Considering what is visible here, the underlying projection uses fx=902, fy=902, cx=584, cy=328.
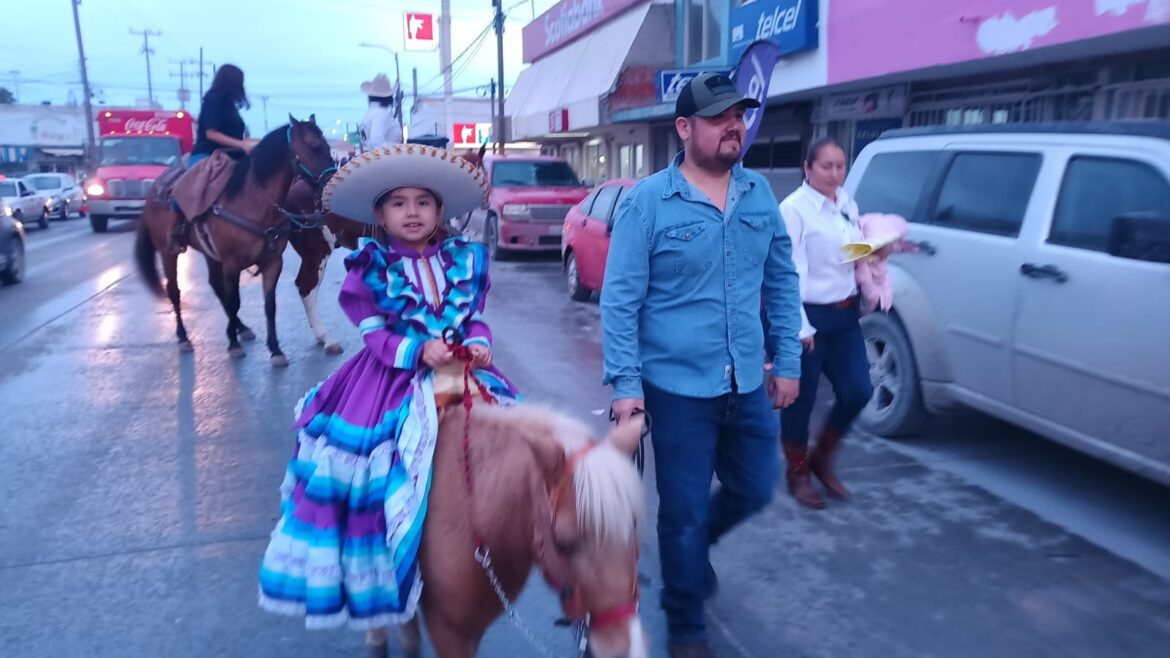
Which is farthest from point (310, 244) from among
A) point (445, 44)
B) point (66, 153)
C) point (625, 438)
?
point (66, 153)

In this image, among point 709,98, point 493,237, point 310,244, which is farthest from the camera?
point 493,237

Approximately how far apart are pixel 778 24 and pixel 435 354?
1313 cm

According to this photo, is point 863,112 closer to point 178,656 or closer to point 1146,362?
point 1146,362

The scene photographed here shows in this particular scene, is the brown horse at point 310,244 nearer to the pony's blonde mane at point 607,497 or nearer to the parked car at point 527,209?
the pony's blonde mane at point 607,497

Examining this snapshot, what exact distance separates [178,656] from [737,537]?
2544 mm

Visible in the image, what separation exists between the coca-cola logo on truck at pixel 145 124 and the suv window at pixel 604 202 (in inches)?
821

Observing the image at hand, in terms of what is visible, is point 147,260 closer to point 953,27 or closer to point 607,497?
point 607,497

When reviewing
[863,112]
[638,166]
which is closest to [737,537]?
[863,112]

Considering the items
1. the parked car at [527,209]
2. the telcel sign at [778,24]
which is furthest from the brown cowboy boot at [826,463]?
Answer: the parked car at [527,209]

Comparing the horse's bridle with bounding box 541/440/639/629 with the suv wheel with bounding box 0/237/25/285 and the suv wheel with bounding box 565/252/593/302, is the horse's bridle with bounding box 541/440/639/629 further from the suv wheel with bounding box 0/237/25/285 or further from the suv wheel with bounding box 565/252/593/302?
the suv wheel with bounding box 0/237/25/285

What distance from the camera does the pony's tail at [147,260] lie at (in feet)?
30.2

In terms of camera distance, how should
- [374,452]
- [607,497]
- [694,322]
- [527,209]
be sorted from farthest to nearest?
[527,209], [694,322], [374,452], [607,497]

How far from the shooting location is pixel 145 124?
1076 inches

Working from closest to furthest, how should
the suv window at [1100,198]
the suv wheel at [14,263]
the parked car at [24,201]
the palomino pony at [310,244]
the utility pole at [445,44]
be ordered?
the suv window at [1100,198] → the palomino pony at [310,244] → the suv wheel at [14,263] → the parked car at [24,201] → the utility pole at [445,44]
